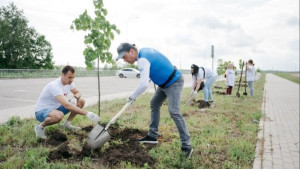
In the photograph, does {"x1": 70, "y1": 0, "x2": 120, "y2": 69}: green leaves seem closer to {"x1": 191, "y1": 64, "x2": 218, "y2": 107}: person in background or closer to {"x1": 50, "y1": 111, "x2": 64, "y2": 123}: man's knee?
{"x1": 50, "y1": 111, "x2": 64, "y2": 123}: man's knee

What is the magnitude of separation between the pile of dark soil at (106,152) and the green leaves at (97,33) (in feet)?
5.61

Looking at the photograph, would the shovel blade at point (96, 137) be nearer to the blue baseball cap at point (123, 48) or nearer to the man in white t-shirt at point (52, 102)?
the man in white t-shirt at point (52, 102)

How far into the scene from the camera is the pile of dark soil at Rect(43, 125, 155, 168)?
3.63 meters

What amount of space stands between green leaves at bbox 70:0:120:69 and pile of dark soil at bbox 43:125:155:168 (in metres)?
1.71

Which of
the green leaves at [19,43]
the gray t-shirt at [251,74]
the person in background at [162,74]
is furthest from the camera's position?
the green leaves at [19,43]

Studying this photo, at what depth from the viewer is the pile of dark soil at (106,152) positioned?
143 inches

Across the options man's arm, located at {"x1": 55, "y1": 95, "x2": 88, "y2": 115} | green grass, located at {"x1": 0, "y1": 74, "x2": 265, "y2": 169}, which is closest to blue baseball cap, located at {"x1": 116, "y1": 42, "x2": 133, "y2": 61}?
man's arm, located at {"x1": 55, "y1": 95, "x2": 88, "y2": 115}

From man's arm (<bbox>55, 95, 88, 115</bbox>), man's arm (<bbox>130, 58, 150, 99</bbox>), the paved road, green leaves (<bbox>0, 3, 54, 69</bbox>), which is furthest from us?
green leaves (<bbox>0, 3, 54, 69</bbox>)

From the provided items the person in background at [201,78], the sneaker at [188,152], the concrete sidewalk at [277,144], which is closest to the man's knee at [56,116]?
the sneaker at [188,152]

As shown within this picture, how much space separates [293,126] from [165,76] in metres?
4.61

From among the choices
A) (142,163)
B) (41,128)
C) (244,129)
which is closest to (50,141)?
(41,128)

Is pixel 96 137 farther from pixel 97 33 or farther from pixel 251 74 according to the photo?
pixel 251 74

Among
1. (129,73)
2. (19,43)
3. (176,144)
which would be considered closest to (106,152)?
(176,144)

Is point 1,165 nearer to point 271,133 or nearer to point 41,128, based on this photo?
point 41,128
